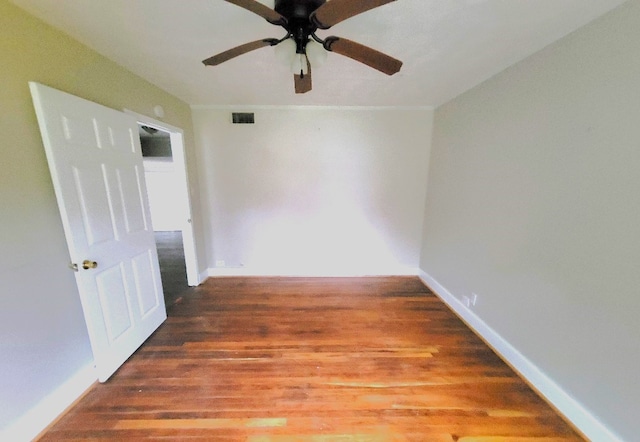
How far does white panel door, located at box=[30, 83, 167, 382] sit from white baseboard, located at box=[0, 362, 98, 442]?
3.4 inches

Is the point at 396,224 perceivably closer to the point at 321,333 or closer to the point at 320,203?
the point at 320,203

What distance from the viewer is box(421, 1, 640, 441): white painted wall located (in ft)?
4.00

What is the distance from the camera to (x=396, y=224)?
11.4 feet

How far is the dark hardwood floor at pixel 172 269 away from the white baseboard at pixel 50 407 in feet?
3.53

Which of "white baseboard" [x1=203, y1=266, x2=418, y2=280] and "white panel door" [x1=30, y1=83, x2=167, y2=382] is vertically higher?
"white panel door" [x1=30, y1=83, x2=167, y2=382]

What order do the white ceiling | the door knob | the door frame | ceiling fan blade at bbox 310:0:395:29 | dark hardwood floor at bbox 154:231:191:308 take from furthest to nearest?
dark hardwood floor at bbox 154:231:191:308 → the door frame → the door knob → the white ceiling → ceiling fan blade at bbox 310:0:395:29

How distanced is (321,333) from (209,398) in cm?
101

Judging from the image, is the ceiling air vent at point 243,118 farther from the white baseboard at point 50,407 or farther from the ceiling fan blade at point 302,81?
the white baseboard at point 50,407

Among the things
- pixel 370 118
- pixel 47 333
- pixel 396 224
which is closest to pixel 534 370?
pixel 396 224

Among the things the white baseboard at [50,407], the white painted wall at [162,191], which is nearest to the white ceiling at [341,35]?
the white baseboard at [50,407]

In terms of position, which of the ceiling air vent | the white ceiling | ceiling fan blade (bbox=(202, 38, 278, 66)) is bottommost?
ceiling fan blade (bbox=(202, 38, 278, 66))

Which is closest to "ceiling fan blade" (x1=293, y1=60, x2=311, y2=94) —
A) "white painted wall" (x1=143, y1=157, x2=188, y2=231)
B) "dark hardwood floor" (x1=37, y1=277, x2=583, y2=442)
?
"dark hardwood floor" (x1=37, y1=277, x2=583, y2=442)

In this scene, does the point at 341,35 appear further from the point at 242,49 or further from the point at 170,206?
the point at 170,206

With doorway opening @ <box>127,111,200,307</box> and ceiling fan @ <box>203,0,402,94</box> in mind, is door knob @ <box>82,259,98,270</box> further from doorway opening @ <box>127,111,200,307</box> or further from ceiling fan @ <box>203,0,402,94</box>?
ceiling fan @ <box>203,0,402,94</box>
